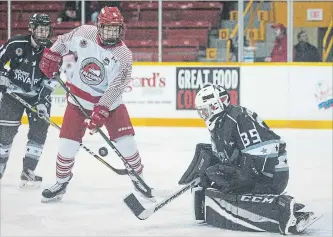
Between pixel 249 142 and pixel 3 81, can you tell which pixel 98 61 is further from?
pixel 249 142

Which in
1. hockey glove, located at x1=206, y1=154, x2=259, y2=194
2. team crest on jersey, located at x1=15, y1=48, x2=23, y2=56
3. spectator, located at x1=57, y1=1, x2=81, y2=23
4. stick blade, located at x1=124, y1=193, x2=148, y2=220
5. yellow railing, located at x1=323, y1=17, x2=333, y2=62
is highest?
spectator, located at x1=57, y1=1, x2=81, y2=23

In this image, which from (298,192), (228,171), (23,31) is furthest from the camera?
(23,31)

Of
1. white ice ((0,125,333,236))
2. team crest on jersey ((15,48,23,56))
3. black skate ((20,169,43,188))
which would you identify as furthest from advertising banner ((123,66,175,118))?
team crest on jersey ((15,48,23,56))

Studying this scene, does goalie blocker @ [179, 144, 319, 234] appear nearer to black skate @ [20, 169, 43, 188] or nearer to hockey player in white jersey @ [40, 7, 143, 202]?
hockey player in white jersey @ [40, 7, 143, 202]

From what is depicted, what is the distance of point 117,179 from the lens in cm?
478

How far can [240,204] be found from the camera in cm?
336

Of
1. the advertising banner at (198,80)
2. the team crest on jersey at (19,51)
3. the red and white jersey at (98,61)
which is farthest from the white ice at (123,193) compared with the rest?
the advertising banner at (198,80)

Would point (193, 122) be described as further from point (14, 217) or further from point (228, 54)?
point (14, 217)

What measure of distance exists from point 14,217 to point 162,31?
14.9 feet

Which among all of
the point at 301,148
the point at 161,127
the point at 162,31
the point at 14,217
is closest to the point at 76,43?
the point at 14,217

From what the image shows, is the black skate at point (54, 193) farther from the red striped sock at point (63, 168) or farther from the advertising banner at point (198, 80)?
the advertising banner at point (198, 80)

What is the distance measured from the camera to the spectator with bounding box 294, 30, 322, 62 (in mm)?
7387

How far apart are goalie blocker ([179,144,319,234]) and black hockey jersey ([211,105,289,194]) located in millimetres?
34

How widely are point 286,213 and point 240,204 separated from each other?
0.63ft
